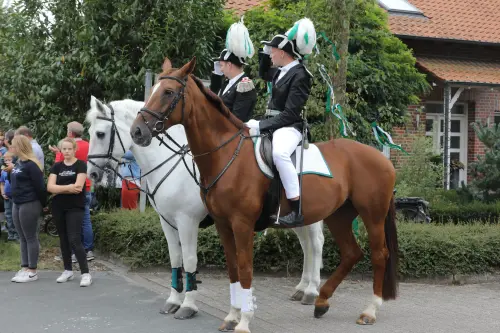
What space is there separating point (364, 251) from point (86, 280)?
373 centimetres

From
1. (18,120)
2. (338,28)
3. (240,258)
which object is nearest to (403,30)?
(338,28)

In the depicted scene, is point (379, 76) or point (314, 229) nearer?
point (314, 229)

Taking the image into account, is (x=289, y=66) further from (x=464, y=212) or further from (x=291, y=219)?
(x=464, y=212)

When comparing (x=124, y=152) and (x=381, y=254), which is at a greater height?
(x=124, y=152)

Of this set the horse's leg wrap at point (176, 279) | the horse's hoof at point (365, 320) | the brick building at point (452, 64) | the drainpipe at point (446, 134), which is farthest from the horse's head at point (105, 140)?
the drainpipe at point (446, 134)

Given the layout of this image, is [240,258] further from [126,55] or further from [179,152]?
[126,55]

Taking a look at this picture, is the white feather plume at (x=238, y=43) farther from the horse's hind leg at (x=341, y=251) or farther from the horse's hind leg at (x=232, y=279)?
the horse's hind leg at (x=341, y=251)

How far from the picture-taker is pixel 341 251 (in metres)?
7.21

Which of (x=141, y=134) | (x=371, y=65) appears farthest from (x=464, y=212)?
(x=141, y=134)

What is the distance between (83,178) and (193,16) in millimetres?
4609

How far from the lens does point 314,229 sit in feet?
25.8

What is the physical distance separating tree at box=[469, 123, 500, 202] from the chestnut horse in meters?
7.36

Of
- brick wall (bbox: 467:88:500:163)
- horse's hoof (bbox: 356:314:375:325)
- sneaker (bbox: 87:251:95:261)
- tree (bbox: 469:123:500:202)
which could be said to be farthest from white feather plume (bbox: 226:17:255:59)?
brick wall (bbox: 467:88:500:163)

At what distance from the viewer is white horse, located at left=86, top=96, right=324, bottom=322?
6801 mm
